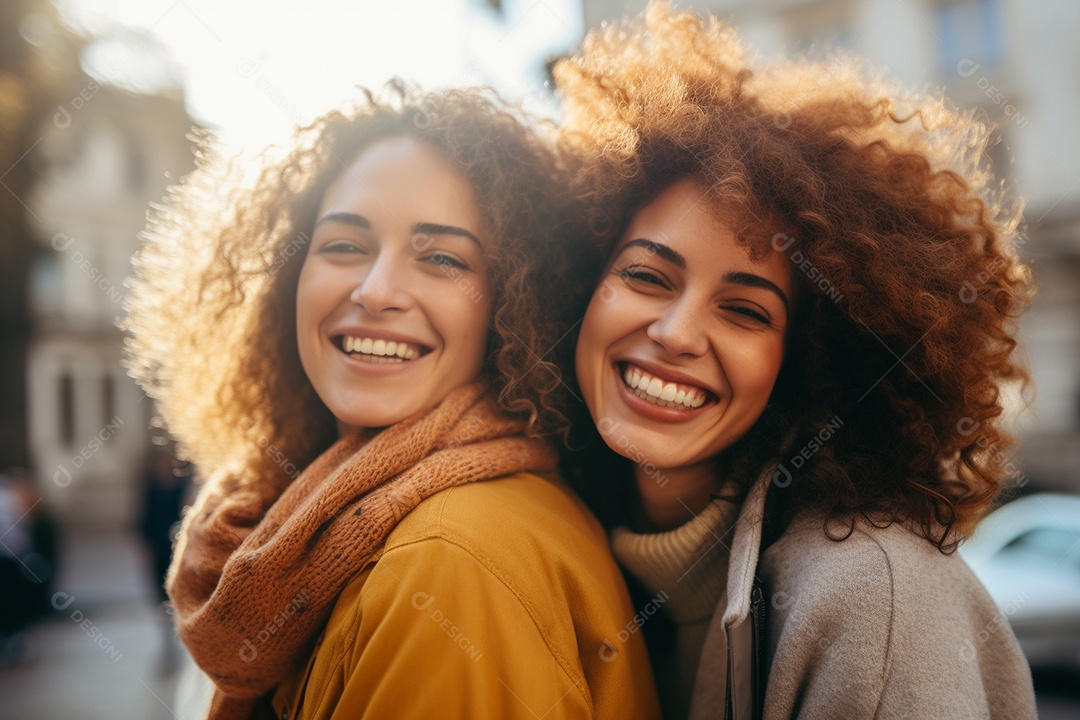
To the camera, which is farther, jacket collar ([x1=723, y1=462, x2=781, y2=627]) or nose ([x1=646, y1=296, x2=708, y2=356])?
nose ([x1=646, y1=296, x2=708, y2=356])

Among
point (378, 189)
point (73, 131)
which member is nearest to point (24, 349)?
point (73, 131)

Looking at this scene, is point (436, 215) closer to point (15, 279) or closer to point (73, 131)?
point (15, 279)

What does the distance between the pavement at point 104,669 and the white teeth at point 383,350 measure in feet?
14.7

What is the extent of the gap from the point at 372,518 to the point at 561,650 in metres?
0.46

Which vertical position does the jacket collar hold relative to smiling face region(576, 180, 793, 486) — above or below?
below

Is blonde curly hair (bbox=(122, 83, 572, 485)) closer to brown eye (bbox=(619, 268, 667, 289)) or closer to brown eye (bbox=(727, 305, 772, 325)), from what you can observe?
brown eye (bbox=(619, 268, 667, 289))

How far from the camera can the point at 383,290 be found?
1.89 metres

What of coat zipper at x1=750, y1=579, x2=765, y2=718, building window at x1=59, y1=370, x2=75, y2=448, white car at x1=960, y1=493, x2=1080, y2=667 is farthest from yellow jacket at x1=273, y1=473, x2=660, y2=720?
building window at x1=59, y1=370, x2=75, y2=448

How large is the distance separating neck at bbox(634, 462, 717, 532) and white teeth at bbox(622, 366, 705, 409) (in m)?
0.22

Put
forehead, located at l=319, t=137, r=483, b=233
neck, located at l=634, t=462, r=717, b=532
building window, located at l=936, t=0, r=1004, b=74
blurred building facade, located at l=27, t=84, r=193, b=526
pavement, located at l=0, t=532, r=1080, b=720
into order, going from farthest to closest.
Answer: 1. blurred building facade, located at l=27, t=84, r=193, b=526
2. building window, located at l=936, t=0, r=1004, b=74
3. pavement, located at l=0, t=532, r=1080, b=720
4. neck, located at l=634, t=462, r=717, b=532
5. forehead, located at l=319, t=137, r=483, b=233

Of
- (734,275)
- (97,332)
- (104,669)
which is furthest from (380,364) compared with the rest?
(97,332)

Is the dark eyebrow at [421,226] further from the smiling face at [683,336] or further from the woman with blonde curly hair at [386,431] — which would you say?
the smiling face at [683,336]

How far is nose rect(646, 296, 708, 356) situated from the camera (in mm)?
1845

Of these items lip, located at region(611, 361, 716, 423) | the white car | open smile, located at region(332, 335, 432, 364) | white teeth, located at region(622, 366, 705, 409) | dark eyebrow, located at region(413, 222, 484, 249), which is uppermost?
dark eyebrow, located at region(413, 222, 484, 249)
